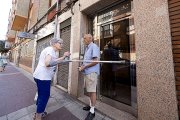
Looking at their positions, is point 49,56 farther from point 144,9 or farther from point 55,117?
point 144,9

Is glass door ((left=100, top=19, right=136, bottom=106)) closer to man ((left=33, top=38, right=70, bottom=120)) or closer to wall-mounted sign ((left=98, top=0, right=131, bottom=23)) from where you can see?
wall-mounted sign ((left=98, top=0, right=131, bottom=23))

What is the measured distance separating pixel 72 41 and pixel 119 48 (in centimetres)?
210

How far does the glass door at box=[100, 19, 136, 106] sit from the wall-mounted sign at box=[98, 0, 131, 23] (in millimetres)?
220

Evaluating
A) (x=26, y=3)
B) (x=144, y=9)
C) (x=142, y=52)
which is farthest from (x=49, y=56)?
(x=26, y=3)

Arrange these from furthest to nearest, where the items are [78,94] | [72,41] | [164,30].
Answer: [72,41]
[78,94]
[164,30]

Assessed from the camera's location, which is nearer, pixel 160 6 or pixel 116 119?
pixel 160 6

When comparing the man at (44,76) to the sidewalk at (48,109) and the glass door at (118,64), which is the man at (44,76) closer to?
the sidewalk at (48,109)

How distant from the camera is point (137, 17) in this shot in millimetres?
3033

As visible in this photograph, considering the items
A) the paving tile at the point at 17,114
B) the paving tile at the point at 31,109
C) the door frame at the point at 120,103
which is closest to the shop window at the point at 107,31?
the door frame at the point at 120,103

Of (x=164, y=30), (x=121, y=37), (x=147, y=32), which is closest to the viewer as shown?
(x=164, y=30)

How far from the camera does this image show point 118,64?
4.18m

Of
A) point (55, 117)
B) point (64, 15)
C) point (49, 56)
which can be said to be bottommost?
point (55, 117)

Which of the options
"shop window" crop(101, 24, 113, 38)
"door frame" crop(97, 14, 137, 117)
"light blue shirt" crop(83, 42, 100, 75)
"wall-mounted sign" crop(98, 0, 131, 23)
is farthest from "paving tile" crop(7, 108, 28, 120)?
"wall-mounted sign" crop(98, 0, 131, 23)

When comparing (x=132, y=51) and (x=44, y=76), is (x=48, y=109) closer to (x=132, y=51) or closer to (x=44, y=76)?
(x=44, y=76)
